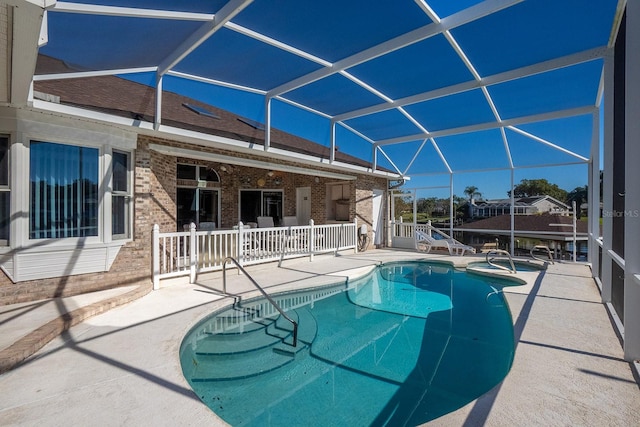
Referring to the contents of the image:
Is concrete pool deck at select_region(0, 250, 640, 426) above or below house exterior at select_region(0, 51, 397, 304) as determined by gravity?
below

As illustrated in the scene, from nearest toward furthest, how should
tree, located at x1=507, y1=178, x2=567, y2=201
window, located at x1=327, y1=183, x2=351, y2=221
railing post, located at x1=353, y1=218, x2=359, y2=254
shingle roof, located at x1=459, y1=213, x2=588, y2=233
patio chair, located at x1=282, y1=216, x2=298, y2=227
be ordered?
1. railing post, located at x1=353, y1=218, x2=359, y2=254
2. patio chair, located at x1=282, y1=216, x2=298, y2=227
3. shingle roof, located at x1=459, y1=213, x2=588, y2=233
4. window, located at x1=327, y1=183, x2=351, y2=221
5. tree, located at x1=507, y1=178, x2=567, y2=201

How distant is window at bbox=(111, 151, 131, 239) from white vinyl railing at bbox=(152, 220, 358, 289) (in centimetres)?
65

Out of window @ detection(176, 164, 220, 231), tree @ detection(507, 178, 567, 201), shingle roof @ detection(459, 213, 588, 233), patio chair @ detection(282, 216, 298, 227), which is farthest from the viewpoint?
tree @ detection(507, 178, 567, 201)

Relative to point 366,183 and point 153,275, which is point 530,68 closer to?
point 366,183

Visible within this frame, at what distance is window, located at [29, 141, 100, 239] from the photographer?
5320mm

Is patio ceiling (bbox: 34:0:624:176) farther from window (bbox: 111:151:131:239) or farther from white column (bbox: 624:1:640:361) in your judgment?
white column (bbox: 624:1:640:361)

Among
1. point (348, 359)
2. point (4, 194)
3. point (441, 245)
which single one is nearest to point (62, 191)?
point (4, 194)

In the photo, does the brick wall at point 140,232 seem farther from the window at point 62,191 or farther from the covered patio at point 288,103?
the window at point 62,191

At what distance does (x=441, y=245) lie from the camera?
41.5ft

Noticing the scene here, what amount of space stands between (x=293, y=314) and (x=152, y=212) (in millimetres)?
3974

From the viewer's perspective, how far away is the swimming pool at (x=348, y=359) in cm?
324

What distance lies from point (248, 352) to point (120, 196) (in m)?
4.40

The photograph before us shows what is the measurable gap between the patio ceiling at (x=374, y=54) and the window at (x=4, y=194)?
174 cm

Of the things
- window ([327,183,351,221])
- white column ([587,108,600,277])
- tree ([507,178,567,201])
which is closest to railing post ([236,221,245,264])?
window ([327,183,351,221])
